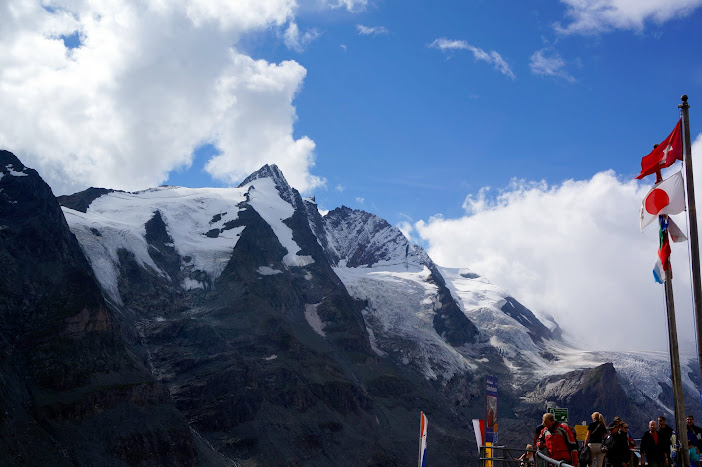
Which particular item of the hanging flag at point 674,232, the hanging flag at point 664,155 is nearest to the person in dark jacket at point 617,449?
the hanging flag at point 674,232

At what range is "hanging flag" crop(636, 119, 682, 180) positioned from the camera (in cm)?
2320

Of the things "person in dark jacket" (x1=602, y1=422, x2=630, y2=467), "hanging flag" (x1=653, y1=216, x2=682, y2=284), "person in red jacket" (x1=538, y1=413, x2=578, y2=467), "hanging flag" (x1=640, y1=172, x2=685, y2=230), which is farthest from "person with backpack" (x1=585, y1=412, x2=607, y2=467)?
"hanging flag" (x1=640, y1=172, x2=685, y2=230)

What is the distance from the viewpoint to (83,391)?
121562 mm

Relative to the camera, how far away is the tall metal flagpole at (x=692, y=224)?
2061 cm

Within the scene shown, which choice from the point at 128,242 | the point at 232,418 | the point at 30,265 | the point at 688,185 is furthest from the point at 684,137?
the point at 128,242

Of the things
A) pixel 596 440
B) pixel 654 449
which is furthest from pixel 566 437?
pixel 654 449

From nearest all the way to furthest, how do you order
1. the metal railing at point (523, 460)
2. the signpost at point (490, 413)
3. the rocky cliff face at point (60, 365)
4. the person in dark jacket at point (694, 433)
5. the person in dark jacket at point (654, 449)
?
the metal railing at point (523, 460), the person in dark jacket at point (654, 449), the person in dark jacket at point (694, 433), the signpost at point (490, 413), the rocky cliff face at point (60, 365)

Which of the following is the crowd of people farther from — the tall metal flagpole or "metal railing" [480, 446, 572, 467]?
the tall metal flagpole

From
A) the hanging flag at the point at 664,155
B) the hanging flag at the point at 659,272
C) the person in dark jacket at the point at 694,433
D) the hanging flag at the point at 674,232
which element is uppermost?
the hanging flag at the point at 664,155

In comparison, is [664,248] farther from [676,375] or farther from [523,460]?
[523,460]

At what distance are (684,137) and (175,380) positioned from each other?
507 feet

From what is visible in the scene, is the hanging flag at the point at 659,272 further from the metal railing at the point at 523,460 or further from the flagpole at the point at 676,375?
the metal railing at the point at 523,460

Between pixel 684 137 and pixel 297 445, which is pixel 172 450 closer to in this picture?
pixel 297 445

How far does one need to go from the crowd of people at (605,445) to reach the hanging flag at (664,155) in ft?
26.3
